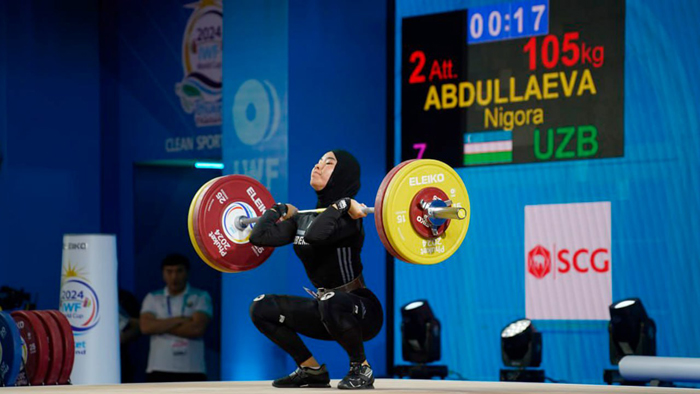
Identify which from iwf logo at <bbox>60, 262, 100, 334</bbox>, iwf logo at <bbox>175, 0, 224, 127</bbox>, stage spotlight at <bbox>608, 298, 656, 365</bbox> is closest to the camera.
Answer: stage spotlight at <bbox>608, 298, 656, 365</bbox>

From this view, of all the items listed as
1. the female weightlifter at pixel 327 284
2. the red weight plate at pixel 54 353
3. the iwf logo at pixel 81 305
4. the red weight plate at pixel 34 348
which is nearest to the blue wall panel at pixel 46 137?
the iwf logo at pixel 81 305

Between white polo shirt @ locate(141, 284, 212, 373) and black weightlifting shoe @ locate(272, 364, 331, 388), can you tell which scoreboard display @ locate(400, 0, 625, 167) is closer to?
white polo shirt @ locate(141, 284, 212, 373)

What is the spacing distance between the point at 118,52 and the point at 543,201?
4.32m

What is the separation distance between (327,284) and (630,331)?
2.24 metres

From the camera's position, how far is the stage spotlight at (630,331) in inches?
267

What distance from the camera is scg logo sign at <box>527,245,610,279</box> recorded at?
24.1 feet

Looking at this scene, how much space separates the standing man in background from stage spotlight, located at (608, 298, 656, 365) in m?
3.39

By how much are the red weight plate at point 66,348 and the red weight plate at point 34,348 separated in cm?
11

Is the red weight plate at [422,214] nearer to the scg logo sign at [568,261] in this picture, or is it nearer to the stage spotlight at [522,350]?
the stage spotlight at [522,350]

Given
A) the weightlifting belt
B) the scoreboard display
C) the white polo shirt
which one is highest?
the scoreboard display

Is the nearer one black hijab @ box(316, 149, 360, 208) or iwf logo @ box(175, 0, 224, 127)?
black hijab @ box(316, 149, 360, 208)

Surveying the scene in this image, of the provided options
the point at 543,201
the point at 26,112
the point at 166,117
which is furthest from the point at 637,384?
the point at 26,112

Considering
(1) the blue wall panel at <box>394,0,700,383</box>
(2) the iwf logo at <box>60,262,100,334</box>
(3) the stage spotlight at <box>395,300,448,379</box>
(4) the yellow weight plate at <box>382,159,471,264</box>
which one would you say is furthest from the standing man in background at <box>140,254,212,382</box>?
(4) the yellow weight plate at <box>382,159,471,264</box>

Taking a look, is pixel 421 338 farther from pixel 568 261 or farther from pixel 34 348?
pixel 34 348
